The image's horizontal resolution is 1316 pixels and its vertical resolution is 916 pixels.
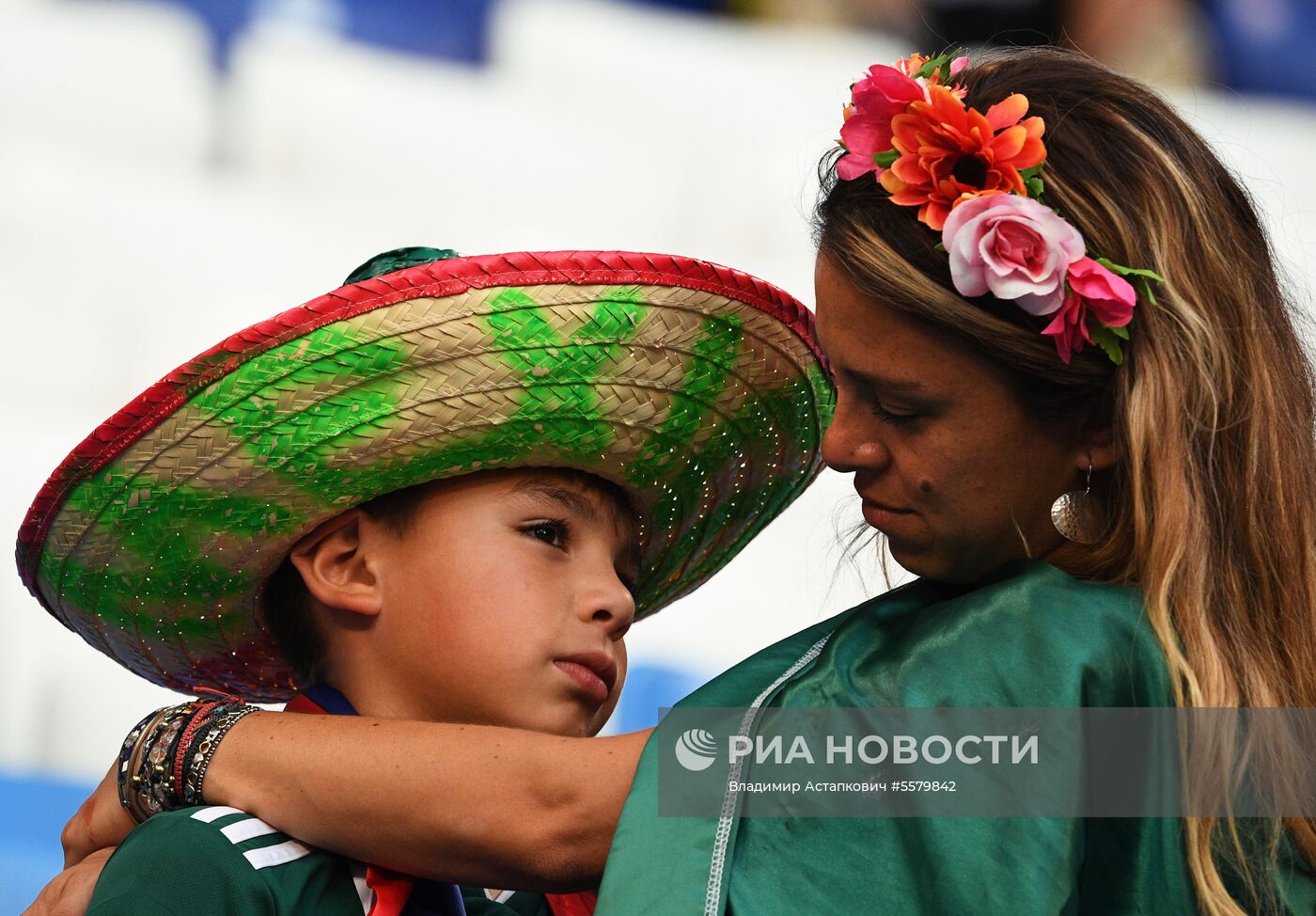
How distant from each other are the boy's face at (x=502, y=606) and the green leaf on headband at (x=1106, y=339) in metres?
0.56

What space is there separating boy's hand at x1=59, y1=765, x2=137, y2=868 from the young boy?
76mm

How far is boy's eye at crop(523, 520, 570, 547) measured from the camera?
1.67 m

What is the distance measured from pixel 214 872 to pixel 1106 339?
3.01 feet

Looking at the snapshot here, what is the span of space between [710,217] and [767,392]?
2.34 metres

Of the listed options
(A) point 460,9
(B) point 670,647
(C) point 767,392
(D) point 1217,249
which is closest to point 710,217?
(A) point 460,9

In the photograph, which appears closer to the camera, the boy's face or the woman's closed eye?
the woman's closed eye

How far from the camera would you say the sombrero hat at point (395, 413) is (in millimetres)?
1522

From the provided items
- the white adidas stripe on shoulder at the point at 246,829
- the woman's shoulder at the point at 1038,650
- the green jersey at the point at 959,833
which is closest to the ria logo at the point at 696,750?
the green jersey at the point at 959,833

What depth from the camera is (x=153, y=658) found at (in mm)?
1826

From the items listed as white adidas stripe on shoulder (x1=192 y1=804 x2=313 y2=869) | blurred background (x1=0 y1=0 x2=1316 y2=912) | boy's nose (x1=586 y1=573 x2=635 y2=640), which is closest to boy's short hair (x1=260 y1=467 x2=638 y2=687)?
boy's nose (x1=586 y1=573 x2=635 y2=640)

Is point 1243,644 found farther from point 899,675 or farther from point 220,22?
point 220,22

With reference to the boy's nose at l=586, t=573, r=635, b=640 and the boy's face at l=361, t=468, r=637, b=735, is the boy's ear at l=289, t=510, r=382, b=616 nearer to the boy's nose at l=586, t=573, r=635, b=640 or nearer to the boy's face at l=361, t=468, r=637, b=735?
the boy's face at l=361, t=468, r=637, b=735

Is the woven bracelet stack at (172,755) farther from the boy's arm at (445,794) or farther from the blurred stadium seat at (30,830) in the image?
the blurred stadium seat at (30,830)

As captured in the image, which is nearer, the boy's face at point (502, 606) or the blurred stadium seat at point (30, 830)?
the boy's face at point (502, 606)
